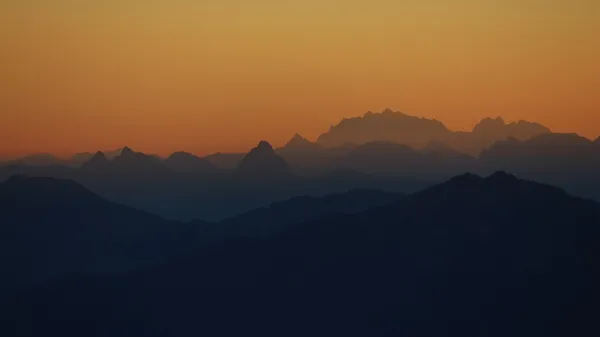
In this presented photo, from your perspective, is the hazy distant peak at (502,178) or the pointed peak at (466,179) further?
the pointed peak at (466,179)

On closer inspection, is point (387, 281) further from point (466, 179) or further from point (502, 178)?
point (502, 178)

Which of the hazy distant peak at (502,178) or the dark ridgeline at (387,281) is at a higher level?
the hazy distant peak at (502,178)

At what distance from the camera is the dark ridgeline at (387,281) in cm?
14375

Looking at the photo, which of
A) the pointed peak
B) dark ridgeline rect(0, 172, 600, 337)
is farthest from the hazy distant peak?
the pointed peak

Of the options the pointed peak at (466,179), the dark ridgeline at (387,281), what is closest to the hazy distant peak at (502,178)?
the dark ridgeline at (387,281)

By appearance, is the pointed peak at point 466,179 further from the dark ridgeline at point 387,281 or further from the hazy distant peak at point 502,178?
the hazy distant peak at point 502,178

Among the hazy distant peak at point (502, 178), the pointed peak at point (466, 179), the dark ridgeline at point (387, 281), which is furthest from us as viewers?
the pointed peak at point (466, 179)

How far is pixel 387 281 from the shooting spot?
158875mm

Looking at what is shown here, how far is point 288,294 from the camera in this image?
164 meters

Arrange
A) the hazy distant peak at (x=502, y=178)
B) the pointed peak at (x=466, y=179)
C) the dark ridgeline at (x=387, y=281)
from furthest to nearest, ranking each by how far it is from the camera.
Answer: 1. the pointed peak at (x=466, y=179)
2. the hazy distant peak at (x=502, y=178)
3. the dark ridgeline at (x=387, y=281)

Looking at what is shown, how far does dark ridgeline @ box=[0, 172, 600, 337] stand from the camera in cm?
14375

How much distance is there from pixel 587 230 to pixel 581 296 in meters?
15.1

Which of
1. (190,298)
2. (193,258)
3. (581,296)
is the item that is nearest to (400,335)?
(581,296)

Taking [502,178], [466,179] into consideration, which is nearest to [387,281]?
[466,179]
